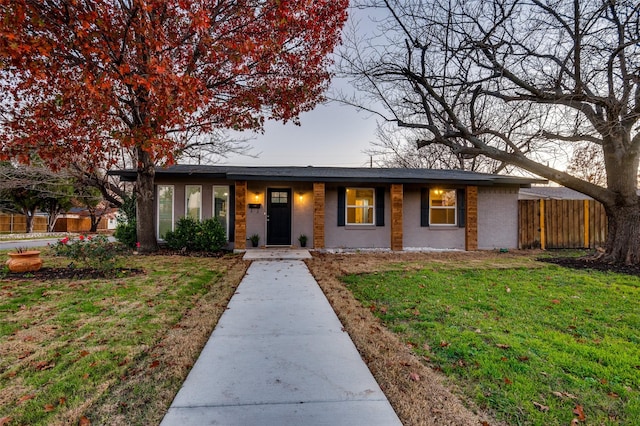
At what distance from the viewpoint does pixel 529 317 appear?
152 inches

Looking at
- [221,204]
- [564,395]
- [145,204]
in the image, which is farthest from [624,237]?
[145,204]

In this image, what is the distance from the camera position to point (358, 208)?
35.0 feet

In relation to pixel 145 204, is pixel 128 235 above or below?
below

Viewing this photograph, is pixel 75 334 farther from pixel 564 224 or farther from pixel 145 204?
pixel 564 224

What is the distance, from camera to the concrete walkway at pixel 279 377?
1906 mm

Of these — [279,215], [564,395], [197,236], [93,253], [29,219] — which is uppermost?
[279,215]

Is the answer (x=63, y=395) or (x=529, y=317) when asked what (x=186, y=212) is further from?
(x=529, y=317)

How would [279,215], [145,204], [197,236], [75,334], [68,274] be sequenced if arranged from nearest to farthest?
[75,334], [68,274], [145,204], [197,236], [279,215]

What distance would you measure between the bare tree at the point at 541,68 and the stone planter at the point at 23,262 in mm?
8431

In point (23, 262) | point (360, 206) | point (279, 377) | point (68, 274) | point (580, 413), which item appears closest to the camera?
point (580, 413)

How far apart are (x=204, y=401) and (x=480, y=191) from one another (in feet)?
36.7

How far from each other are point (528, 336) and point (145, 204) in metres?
9.80

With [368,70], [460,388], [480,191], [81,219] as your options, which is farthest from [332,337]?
[81,219]

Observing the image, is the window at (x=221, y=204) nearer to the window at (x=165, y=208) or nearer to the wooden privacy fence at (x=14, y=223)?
the window at (x=165, y=208)
